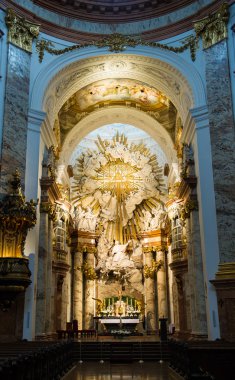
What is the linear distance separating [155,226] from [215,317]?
9760mm

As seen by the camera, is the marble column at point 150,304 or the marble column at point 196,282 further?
the marble column at point 150,304

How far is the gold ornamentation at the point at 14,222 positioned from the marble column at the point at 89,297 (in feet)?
31.0

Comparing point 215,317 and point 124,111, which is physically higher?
point 124,111

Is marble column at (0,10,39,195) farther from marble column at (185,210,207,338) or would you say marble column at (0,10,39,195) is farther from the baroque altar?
the baroque altar

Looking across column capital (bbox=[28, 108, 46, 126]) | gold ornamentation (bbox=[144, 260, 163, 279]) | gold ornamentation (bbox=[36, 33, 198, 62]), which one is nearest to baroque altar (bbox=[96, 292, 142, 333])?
gold ornamentation (bbox=[144, 260, 163, 279])

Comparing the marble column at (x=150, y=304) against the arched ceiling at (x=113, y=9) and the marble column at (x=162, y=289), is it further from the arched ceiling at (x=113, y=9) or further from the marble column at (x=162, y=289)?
the arched ceiling at (x=113, y=9)

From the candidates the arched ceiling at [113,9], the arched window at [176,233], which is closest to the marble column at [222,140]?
the arched ceiling at [113,9]

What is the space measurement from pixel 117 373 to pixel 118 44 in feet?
36.0

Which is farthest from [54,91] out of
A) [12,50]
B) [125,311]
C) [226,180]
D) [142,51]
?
[125,311]

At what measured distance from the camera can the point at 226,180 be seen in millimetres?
12438

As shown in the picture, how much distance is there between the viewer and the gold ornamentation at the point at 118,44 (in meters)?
14.6

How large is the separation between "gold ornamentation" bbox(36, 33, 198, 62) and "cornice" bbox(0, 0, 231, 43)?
10.1 inches

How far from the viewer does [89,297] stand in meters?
20.5

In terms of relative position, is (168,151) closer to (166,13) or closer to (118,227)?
(118,227)
